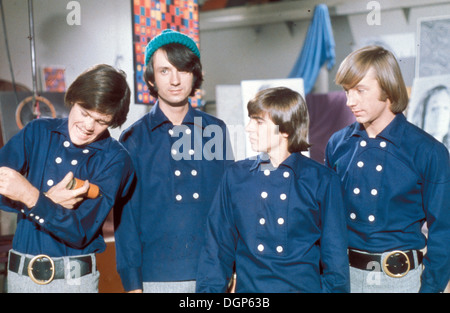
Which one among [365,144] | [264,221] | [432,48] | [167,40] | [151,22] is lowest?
[264,221]

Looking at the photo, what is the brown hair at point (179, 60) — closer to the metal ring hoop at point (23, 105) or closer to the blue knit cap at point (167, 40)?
the blue knit cap at point (167, 40)

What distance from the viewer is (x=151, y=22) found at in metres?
1.71

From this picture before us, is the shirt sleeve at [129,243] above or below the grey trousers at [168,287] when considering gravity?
above

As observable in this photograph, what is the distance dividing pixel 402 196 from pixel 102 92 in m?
0.92

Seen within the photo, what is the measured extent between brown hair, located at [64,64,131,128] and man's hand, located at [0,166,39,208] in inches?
10.4

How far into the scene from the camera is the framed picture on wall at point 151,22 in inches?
64.8

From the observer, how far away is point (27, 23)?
153 centimetres

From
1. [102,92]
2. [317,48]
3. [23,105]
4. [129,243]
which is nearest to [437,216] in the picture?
[129,243]

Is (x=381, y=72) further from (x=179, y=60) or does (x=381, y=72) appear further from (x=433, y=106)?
(x=433, y=106)

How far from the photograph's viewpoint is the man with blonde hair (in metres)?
1.28

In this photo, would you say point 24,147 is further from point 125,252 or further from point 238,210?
point 238,210

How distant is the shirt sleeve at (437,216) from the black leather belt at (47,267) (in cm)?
99

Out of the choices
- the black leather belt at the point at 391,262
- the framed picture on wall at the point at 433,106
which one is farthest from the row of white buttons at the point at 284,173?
the framed picture on wall at the point at 433,106

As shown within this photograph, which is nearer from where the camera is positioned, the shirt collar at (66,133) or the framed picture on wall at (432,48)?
the shirt collar at (66,133)
